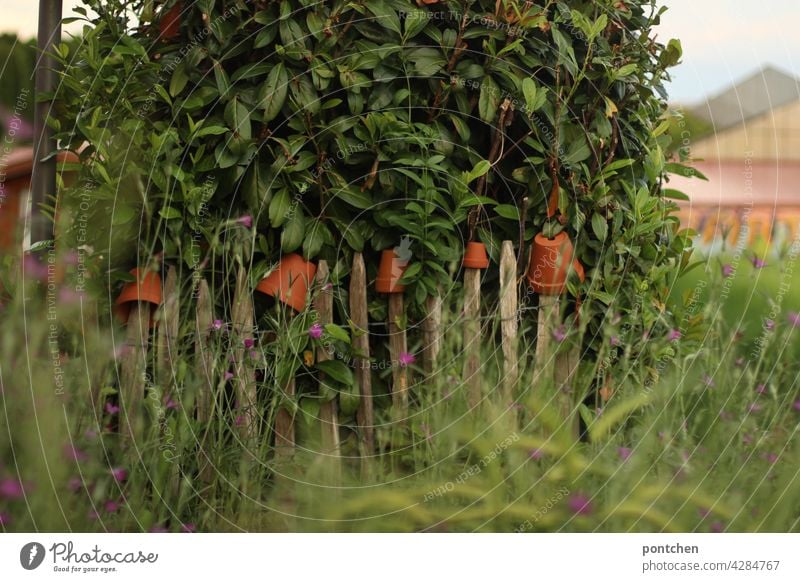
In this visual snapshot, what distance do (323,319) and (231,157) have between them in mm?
623

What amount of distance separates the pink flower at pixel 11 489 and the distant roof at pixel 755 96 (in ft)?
8.53

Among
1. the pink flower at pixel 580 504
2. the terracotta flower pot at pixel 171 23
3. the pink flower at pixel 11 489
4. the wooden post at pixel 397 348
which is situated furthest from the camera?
the wooden post at pixel 397 348

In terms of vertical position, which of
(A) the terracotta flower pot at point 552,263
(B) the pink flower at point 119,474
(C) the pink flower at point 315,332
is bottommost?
(B) the pink flower at point 119,474

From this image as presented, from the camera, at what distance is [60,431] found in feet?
8.96

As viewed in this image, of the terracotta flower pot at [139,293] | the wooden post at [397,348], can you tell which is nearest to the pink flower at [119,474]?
the terracotta flower pot at [139,293]

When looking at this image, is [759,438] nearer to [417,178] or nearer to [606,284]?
[606,284]

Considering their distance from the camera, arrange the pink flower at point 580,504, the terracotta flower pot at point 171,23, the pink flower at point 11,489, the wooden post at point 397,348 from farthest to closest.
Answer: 1. the wooden post at point 397,348
2. the terracotta flower pot at point 171,23
3. the pink flower at point 580,504
4. the pink flower at point 11,489

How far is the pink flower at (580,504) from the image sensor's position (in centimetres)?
282

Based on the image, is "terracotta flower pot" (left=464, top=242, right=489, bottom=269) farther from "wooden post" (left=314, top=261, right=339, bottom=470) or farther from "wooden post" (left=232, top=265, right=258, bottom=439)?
"wooden post" (left=232, top=265, right=258, bottom=439)

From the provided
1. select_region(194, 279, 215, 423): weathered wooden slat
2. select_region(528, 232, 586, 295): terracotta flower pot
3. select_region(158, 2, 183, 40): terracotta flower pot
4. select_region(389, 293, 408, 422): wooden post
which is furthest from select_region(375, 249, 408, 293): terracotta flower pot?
select_region(158, 2, 183, 40): terracotta flower pot

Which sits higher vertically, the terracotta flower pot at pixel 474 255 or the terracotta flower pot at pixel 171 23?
the terracotta flower pot at pixel 171 23

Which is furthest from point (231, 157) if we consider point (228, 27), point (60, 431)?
point (60, 431)

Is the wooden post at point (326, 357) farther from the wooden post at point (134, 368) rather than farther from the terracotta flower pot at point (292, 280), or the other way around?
the wooden post at point (134, 368)

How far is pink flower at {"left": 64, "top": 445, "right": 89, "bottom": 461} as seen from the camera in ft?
8.96
